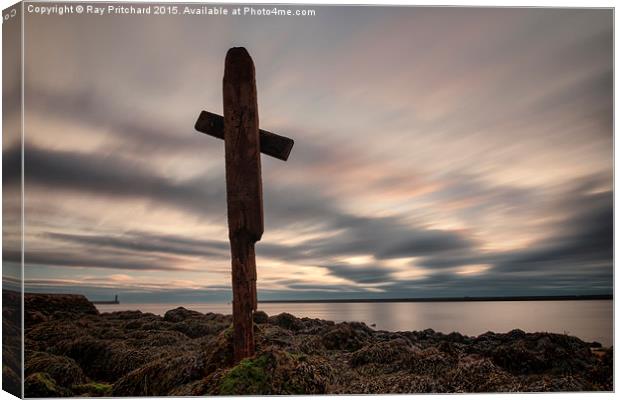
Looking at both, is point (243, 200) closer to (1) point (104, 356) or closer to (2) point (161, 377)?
(2) point (161, 377)

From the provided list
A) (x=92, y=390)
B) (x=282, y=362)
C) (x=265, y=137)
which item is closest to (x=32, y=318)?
(x=92, y=390)

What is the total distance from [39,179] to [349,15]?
4.71m

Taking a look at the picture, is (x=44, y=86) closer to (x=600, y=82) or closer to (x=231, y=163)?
(x=231, y=163)

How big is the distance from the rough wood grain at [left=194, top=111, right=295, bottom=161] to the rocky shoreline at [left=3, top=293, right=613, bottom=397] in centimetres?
244

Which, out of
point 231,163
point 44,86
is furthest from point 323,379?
point 44,86

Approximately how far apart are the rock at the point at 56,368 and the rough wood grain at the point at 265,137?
3.59 metres

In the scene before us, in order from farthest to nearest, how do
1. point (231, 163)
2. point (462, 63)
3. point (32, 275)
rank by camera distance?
point (462, 63), point (32, 275), point (231, 163)

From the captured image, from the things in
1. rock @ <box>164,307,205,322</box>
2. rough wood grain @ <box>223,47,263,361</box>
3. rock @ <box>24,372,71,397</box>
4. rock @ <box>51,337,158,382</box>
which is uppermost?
rough wood grain @ <box>223,47,263,361</box>

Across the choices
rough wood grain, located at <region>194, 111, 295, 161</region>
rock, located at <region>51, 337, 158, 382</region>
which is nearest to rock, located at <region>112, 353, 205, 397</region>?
rock, located at <region>51, 337, 158, 382</region>

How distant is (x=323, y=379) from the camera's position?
738 cm

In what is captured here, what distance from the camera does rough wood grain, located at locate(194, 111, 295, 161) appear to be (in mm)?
7012

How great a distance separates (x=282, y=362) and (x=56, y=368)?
9.78ft

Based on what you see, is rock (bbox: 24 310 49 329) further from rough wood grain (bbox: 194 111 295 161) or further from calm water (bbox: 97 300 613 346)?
rough wood grain (bbox: 194 111 295 161)

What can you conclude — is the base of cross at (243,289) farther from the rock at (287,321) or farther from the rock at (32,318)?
the rock at (32,318)
